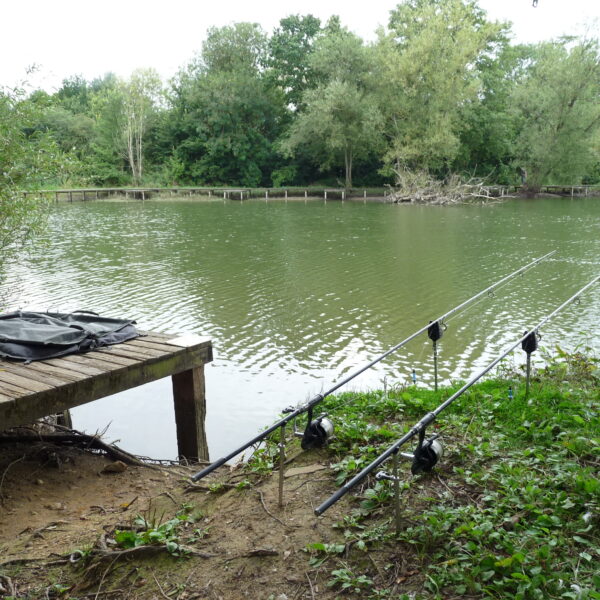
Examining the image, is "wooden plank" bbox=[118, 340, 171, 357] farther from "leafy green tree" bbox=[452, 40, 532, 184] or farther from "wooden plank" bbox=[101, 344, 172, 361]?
"leafy green tree" bbox=[452, 40, 532, 184]

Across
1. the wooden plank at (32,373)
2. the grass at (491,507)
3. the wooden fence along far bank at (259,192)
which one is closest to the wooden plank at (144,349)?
the wooden plank at (32,373)

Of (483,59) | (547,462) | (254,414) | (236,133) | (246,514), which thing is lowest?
(254,414)

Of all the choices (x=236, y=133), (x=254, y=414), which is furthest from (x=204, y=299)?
(x=236, y=133)

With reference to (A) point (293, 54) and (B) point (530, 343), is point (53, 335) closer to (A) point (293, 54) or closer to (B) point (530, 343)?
(B) point (530, 343)

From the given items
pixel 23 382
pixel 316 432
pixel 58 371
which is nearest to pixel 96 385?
pixel 58 371

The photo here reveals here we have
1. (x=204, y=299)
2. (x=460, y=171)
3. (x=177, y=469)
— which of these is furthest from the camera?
(x=460, y=171)

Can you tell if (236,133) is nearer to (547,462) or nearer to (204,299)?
(204,299)

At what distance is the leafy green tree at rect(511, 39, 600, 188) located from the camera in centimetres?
3841

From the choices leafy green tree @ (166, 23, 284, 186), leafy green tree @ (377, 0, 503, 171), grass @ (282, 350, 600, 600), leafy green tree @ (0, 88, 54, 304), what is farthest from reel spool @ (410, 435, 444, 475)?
leafy green tree @ (166, 23, 284, 186)

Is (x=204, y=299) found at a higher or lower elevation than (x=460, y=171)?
lower

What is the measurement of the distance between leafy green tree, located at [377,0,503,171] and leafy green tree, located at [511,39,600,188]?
172 inches

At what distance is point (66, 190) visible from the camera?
43469 millimetres

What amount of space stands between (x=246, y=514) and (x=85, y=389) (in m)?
→ 1.72

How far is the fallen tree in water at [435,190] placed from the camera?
38.4 m
